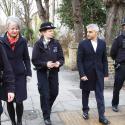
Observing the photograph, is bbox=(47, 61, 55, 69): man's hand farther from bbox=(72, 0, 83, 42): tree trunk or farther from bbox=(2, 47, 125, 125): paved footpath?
bbox=(72, 0, 83, 42): tree trunk

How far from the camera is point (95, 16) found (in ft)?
63.4

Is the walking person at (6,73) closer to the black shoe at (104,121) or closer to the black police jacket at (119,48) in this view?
the black shoe at (104,121)

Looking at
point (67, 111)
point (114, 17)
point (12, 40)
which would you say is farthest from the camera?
point (114, 17)

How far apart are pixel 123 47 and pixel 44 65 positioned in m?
1.80

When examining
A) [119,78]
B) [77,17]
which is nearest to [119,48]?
[119,78]

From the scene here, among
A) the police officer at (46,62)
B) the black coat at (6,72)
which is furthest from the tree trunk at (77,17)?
the black coat at (6,72)

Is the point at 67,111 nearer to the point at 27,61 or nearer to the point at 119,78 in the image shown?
the point at 119,78

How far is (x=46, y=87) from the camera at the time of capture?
21.7ft

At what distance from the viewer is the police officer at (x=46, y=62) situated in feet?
21.6

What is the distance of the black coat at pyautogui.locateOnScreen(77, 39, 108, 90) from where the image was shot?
672 cm

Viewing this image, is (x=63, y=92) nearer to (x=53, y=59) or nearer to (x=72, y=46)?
(x=53, y=59)

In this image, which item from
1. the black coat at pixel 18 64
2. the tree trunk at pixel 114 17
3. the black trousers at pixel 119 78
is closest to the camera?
the black coat at pixel 18 64

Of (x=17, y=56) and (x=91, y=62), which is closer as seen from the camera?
(x=17, y=56)

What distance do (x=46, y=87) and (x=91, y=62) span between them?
95 cm
